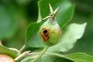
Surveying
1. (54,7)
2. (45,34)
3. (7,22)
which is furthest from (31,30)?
(7,22)

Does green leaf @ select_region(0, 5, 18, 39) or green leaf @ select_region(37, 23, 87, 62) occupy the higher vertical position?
green leaf @ select_region(0, 5, 18, 39)

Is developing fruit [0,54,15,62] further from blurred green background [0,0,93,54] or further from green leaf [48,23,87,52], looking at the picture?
blurred green background [0,0,93,54]

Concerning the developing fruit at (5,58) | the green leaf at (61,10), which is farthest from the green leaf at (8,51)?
the green leaf at (61,10)

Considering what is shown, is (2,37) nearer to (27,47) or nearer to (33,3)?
(33,3)

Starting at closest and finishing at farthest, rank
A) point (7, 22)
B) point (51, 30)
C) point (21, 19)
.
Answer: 1. point (51, 30)
2. point (7, 22)
3. point (21, 19)

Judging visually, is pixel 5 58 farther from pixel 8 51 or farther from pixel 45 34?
pixel 45 34

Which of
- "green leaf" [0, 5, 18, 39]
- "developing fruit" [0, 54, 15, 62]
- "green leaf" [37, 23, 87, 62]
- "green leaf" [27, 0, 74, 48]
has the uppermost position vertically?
"green leaf" [0, 5, 18, 39]

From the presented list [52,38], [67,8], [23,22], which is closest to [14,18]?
[23,22]

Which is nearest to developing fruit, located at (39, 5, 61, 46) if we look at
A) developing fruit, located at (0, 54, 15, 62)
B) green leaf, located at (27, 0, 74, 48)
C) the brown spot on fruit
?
the brown spot on fruit
